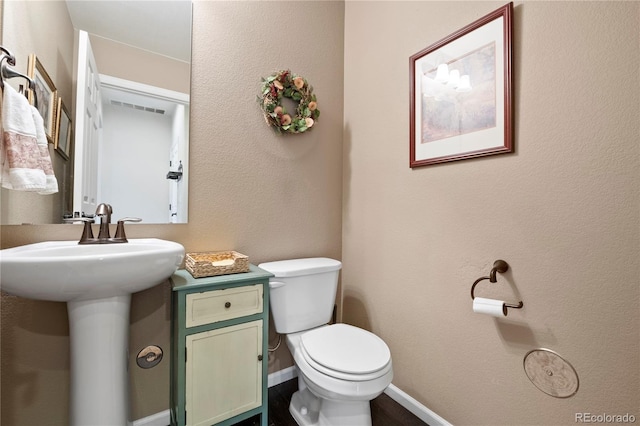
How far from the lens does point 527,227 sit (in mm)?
1062

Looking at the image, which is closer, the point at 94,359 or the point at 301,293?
the point at 94,359

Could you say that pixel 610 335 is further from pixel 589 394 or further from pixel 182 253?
pixel 182 253

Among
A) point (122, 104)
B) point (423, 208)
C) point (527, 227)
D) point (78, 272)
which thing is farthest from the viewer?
point (423, 208)

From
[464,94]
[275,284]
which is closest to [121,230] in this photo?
[275,284]

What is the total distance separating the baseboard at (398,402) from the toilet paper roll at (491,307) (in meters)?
0.67

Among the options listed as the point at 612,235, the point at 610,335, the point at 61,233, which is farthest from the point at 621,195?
the point at 61,233

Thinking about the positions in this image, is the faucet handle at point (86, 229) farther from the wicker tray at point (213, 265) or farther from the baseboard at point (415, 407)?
the baseboard at point (415, 407)

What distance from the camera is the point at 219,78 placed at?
1473 millimetres

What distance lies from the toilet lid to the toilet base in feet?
0.66

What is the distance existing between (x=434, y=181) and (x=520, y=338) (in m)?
0.76

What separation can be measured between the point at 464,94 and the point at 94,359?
186cm

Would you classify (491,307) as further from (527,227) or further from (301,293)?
(301,293)

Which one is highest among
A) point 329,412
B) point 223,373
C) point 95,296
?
point 95,296

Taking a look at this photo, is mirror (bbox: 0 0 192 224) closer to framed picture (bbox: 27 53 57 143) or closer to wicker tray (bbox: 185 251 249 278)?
framed picture (bbox: 27 53 57 143)
